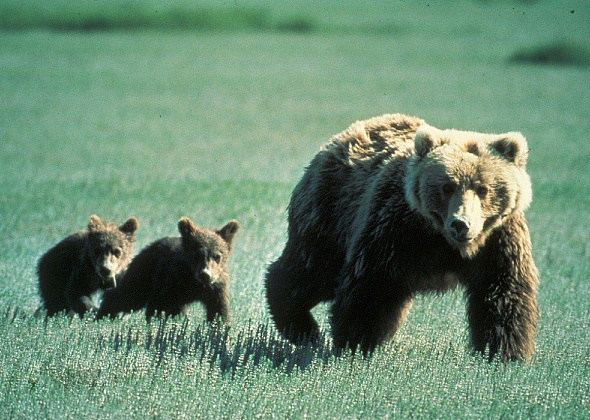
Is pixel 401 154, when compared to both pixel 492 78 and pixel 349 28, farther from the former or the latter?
pixel 349 28

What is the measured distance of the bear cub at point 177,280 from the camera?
283 inches

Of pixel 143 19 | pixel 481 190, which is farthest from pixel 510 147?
pixel 143 19

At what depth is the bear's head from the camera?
219 inches

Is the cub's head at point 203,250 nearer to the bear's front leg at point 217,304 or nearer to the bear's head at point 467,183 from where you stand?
the bear's front leg at point 217,304

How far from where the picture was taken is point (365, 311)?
19.7ft

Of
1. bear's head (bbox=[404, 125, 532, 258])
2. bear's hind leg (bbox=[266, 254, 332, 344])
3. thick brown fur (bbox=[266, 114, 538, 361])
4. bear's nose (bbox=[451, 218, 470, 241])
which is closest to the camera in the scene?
bear's nose (bbox=[451, 218, 470, 241])

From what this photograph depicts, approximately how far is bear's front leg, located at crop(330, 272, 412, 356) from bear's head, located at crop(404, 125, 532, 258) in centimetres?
52

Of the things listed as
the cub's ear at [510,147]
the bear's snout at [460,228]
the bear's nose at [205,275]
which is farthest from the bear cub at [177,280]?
the cub's ear at [510,147]

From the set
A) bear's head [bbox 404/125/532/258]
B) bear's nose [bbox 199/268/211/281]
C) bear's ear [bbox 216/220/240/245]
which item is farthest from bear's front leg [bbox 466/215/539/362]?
bear's ear [bbox 216/220/240/245]

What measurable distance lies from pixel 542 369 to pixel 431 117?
1539 cm

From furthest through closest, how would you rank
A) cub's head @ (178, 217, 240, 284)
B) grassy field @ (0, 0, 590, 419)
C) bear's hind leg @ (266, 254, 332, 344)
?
cub's head @ (178, 217, 240, 284)
bear's hind leg @ (266, 254, 332, 344)
grassy field @ (0, 0, 590, 419)

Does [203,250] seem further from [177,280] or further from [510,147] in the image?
[510,147]

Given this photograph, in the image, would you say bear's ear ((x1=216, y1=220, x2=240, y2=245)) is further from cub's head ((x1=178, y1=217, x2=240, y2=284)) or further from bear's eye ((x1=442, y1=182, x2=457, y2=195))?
bear's eye ((x1=442, y1=182, x2=457, y2=195))

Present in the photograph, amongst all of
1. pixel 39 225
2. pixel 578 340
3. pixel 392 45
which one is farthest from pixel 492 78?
pixel 578 340
